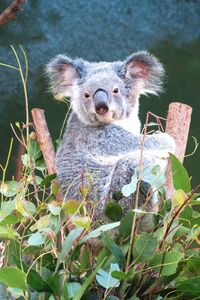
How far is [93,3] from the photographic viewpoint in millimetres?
3818

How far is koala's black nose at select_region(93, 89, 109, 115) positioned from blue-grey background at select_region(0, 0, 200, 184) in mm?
1168

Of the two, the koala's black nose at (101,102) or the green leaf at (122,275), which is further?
the koala's black nose at (101,102)

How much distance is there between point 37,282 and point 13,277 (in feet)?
0.33

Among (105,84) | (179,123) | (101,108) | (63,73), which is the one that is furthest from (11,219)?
(63,73)

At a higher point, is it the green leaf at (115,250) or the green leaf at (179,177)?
the green leaf at (179,177)

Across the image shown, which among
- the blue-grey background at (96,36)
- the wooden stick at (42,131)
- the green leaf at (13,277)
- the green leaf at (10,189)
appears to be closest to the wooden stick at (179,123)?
the wooden stick at (42,131)

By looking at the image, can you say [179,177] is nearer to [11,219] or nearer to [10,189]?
[11,219]

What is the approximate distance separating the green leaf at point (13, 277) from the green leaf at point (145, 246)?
0.27m

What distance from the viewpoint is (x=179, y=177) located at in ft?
5.96

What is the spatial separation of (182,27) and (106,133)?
137cm

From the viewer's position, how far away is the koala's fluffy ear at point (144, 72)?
280 centimetres

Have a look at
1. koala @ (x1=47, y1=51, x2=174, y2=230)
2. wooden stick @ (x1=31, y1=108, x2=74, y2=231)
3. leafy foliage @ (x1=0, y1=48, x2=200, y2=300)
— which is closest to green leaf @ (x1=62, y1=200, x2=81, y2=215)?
leafy foliage @ (x1=0, y1=48, x2=200, y2=300)

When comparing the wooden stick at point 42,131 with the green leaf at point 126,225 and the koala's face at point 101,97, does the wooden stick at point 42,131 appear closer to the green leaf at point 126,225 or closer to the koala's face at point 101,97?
the koala's face at point 101,97

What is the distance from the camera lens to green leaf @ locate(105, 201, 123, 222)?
1.88 m
